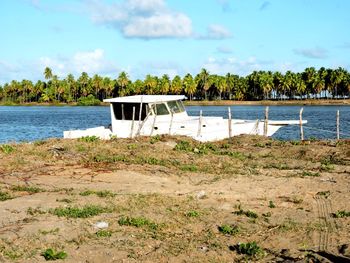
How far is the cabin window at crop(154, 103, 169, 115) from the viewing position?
2585cm

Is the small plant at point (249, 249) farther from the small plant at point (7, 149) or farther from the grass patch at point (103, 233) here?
the small plant at point (7, 149)

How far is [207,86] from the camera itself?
136125 millimetres

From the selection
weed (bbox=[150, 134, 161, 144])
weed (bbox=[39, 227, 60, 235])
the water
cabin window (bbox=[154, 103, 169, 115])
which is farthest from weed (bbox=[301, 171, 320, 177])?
cabin window (bbox=[154, 103, 169, 115])

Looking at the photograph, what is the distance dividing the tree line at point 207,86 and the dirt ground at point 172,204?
4160 inches

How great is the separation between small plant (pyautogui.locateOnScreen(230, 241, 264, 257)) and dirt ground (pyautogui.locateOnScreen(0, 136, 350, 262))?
2cm

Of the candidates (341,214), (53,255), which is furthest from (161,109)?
(53,255)

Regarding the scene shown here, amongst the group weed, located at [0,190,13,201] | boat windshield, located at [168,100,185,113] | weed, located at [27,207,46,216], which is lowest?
weed, located at [27,207,46,216]

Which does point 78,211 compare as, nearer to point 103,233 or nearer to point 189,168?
point 103,233

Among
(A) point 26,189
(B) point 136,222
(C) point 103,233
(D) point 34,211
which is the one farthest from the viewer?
(A) point 26,189

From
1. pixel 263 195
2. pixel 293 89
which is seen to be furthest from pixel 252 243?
pixel 293 89

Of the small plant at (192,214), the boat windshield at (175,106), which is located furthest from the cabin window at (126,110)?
the small plant at (192,214)

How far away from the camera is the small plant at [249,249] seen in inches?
323

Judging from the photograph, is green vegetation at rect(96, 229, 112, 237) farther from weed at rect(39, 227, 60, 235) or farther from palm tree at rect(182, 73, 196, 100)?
palm tree at rect(182, 73, 196, 100)

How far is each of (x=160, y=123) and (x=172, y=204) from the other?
47.1 feet
